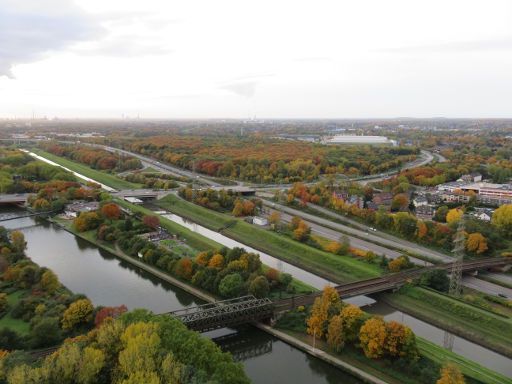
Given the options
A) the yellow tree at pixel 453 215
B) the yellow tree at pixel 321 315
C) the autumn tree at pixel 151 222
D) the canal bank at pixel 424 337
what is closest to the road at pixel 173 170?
the autumn tree at pixel 151 222

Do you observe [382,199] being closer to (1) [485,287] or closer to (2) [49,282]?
(1) [485,287]

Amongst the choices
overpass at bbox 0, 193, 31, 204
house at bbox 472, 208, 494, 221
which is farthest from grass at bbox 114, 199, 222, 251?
house at bbox 472, 208, 494, 221

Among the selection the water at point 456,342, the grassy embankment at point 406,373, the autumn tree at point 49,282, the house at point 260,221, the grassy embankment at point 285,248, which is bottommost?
the water at point 456,342

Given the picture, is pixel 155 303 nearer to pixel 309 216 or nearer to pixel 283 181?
pixel 309 216

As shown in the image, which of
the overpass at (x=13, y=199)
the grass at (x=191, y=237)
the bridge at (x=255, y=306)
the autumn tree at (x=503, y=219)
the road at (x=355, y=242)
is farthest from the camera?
the overpass at (x=13, y=199)

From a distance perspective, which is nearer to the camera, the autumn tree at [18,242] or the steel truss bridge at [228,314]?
the steel truss bridge at [228,314]

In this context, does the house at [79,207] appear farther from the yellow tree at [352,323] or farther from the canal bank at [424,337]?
the yellow tree at [352,323]

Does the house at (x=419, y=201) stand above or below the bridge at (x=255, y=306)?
above

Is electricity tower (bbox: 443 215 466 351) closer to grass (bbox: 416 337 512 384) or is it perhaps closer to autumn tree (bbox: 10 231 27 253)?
grass (bbox: 416 337 512 384)
